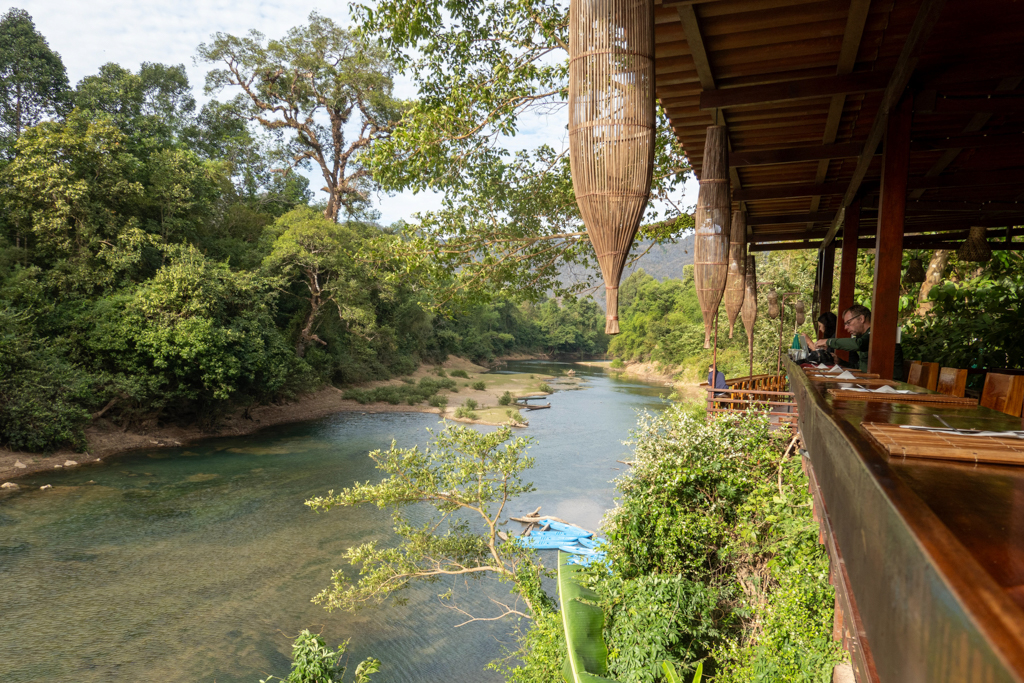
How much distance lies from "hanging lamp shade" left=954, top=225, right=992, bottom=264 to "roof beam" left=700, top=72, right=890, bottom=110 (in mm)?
4868

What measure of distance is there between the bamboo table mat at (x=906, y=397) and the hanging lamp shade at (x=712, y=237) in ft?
1.94

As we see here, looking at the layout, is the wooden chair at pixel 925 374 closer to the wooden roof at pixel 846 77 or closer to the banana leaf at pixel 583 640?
the wooden roof at pixel 846 77

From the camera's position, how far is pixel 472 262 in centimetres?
932

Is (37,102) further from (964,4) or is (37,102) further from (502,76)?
(964,4)

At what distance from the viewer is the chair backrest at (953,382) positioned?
264cm

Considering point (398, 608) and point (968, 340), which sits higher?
point (968, 340)

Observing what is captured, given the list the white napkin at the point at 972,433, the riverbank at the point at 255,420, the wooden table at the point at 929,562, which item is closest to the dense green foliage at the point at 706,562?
the white napkin at the point at 972,433

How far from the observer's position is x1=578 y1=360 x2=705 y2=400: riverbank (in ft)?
97.6

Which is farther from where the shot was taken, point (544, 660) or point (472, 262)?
point (472, 262)

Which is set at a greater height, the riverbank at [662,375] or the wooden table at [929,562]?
the wooden table at [929,562]

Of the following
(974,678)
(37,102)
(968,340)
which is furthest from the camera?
(37,102)

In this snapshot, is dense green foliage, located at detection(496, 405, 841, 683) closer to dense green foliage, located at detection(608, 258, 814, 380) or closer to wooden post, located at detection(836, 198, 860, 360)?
wooden post, located at detection(836, 198, 860, 360)

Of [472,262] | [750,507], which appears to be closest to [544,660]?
[750,507]

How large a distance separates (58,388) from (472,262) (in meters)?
10.8
